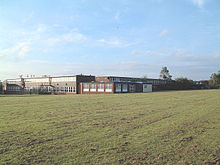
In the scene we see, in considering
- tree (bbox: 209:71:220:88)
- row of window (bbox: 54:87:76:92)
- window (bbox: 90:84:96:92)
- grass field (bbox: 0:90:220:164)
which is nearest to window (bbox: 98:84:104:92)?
window (bbox: 90:84:96:92)

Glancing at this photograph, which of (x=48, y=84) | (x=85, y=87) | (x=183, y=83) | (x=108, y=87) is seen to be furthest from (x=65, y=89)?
(x=183, y=83)

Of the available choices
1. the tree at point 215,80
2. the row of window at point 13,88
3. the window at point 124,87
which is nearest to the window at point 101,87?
the window at point 124,87

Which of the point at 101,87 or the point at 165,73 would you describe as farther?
the point at 165,73

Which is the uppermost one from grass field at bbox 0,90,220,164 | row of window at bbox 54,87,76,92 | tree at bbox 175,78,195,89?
tree at bbox 175,78,195,89

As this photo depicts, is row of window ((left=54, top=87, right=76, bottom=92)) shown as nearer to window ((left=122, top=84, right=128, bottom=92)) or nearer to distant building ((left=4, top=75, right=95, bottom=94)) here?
distant building ((left=4, top=75, right=95, bottom=94))

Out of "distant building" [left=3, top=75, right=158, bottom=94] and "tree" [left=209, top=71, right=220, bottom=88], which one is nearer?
"distant building" [left=3, top=75, right=158, bottom=94]

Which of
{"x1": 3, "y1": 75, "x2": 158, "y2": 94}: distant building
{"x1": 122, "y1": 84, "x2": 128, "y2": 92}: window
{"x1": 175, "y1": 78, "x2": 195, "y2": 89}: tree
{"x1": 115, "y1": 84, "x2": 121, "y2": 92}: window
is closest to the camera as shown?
{"x1": 115, "y1": 84, "x2": 121, "y2": 92}: window

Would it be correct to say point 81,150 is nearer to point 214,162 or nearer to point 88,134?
point 88,134

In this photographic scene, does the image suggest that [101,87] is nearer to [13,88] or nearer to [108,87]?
[108,87]

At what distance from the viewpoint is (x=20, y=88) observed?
3484 inches

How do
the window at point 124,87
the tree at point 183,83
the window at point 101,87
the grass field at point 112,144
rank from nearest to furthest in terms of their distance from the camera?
the grass field at point 112,144, the window at point 101,87, the window at point 124,87, the tree at point 183,83

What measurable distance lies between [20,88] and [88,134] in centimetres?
8748

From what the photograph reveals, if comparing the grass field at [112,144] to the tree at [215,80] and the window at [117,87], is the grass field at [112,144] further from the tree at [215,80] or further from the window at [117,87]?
the tree at [215,80]

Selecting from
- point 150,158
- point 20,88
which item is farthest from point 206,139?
point 20,88
